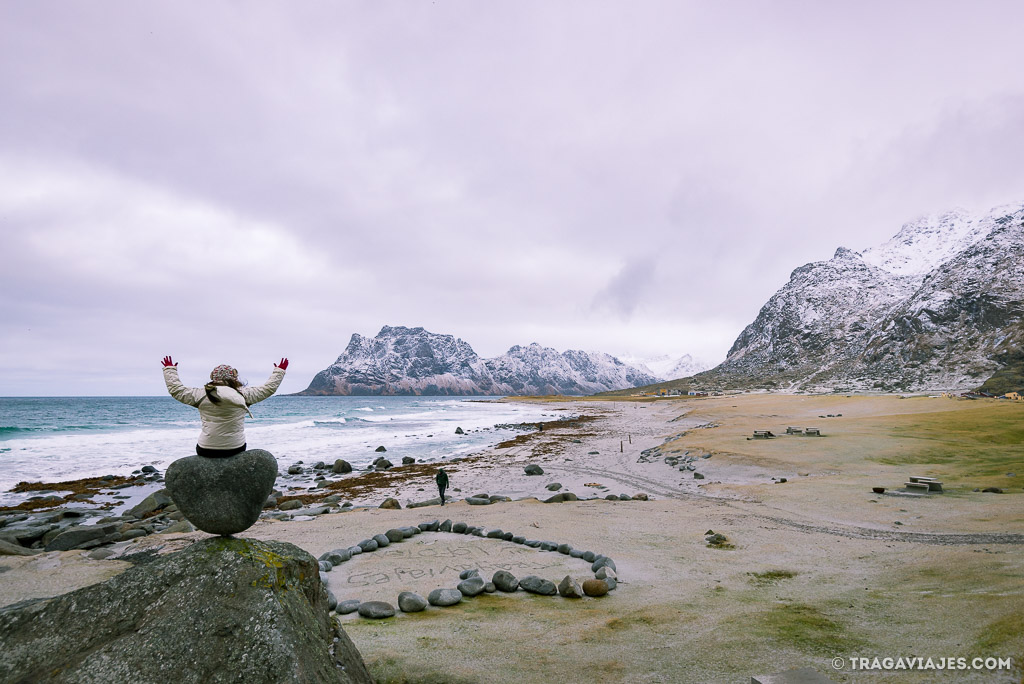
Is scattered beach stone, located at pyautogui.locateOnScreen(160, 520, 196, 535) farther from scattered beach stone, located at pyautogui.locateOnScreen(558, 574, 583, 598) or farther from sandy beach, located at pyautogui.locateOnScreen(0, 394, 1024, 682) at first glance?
scattered beach stone, located at pyautogui.locateOnScreen(558, 574, 583, 598)

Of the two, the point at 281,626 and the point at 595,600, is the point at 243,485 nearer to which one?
the point at 281,626

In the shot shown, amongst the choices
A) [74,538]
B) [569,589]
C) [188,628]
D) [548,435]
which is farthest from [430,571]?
[548,435]

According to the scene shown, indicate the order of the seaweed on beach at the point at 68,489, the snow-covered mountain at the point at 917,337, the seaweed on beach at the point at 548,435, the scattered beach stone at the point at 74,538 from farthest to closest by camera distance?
the snow-covered mountain at the point at 917,337 → the seaweed on beach at the point at 548,435 → the seaweed on beach at the point at 68,489 → the scattered beach stone at the point at 74,538

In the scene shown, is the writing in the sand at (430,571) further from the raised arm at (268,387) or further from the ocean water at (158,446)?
the ocean water at (158,446)

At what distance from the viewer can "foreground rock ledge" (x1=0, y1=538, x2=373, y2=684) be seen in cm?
381

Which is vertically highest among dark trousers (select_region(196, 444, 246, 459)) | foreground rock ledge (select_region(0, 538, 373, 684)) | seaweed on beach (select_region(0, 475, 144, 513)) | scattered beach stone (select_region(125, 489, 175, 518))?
dark trousers (select_region(196, 444, 246, 459))

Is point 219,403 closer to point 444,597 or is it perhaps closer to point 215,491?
point 215,491

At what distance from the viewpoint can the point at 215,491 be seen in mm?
5070

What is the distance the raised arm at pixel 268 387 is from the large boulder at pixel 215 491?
68 cm

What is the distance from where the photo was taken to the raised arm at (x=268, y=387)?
5.38m

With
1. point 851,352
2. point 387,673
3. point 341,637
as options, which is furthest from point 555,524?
point 851,352

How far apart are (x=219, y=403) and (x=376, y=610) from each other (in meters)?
5.37

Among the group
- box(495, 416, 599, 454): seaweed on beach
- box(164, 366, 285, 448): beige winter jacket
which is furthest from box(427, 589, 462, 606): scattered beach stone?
box(495, 416, 599, 454): seaweed on beach

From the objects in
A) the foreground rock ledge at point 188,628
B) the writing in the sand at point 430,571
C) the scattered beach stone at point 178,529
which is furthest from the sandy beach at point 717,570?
the foreground rock ledge at point 188,628
